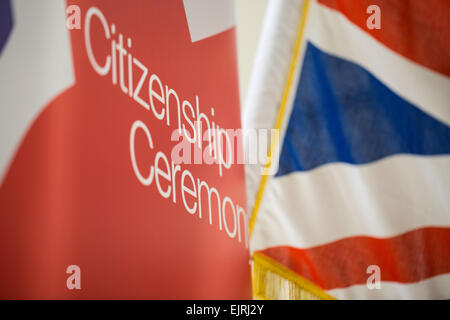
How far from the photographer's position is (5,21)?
67 cm

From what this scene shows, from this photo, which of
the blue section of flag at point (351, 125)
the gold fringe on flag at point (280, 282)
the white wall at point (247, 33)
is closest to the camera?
the gold fringe on flag at point (280, 282)

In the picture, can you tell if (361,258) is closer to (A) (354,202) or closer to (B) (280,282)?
(A) (354,202)

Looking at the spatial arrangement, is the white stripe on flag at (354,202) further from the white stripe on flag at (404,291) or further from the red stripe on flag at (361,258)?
the white stripe on flag at (404,291)

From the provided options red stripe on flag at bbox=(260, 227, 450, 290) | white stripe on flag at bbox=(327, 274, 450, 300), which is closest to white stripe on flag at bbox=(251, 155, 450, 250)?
red stripe on flag at bbox=(260, 227, 450, 290)

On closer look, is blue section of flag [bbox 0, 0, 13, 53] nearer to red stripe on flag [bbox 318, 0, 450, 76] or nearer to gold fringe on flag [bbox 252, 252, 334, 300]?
gold fringe on flag [bbox 252, 252, 334, 300]

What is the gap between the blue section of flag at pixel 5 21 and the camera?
658 mm

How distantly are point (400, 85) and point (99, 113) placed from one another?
1369mm

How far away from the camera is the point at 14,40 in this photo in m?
0.67

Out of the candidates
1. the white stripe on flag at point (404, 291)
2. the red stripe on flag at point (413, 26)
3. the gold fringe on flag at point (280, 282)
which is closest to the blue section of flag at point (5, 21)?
the gold fringe on flag at point (280, 282)

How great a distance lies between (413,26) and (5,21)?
5.36 feet

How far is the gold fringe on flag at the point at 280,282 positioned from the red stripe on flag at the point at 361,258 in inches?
0.9

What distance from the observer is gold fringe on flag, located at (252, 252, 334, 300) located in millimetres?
1625

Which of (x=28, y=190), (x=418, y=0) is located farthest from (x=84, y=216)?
(x=418, y=0)

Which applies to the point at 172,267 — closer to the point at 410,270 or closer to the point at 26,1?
the point at 26,1
